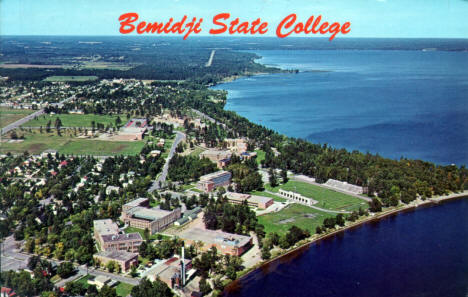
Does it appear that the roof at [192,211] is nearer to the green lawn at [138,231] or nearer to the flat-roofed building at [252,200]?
the flat-roofed building at [252,200]

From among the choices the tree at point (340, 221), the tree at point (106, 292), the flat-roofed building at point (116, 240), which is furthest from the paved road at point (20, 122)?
the tree at point (340, 221)

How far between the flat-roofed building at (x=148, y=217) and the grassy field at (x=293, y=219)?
2627 mm

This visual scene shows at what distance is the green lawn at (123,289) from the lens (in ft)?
30.7

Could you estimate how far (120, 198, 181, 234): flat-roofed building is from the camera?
494 inches

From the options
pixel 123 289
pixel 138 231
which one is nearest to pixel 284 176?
pixel 138 231

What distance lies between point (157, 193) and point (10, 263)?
17.6 feet

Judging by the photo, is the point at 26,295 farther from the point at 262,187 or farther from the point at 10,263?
the point at 262,187

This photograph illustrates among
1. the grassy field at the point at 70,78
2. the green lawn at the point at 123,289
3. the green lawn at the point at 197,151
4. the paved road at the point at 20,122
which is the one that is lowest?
the green lawn at the point at 123,289

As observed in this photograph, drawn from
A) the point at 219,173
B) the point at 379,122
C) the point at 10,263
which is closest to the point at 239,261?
the point at 10,263

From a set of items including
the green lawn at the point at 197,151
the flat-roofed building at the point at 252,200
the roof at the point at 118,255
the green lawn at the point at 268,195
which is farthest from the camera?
the green lawn at the point at 197,151

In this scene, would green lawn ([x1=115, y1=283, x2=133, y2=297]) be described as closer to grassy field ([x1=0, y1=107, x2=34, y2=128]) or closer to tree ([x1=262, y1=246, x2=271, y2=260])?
tree ([x1=262, y1=246, x2=271, y2=260])

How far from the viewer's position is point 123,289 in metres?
9.55

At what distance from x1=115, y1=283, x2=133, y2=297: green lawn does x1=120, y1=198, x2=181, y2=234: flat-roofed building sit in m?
2.70

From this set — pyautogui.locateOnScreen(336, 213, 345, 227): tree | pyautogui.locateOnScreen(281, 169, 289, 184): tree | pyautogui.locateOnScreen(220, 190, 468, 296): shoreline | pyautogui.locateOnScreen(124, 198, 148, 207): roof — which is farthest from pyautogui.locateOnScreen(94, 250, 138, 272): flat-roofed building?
pyautogui.locateOnScreen(281, 169, 289, 184): tree
